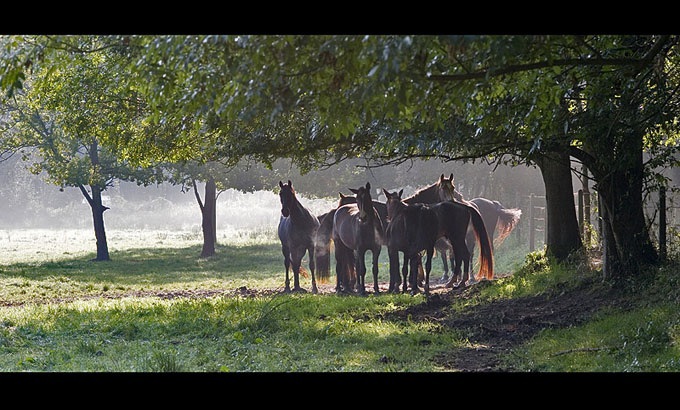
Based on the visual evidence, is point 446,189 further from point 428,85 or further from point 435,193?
point 428,85

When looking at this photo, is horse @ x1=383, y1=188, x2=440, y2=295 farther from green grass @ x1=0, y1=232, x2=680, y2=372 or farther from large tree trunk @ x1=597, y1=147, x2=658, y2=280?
large tree trunk @ x1=597, y1=147, x2=658, y2=280

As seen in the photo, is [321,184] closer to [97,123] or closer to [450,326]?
[97,123]

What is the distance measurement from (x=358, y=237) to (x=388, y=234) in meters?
0.67

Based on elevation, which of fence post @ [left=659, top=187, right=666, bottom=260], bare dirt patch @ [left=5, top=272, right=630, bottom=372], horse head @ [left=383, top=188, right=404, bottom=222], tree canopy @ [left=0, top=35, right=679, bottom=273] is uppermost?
tree canopy @ [left=0, top=35, right=679, bottom=273]

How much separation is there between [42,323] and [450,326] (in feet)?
18.9

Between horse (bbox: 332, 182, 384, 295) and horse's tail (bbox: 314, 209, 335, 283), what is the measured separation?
0.28 m

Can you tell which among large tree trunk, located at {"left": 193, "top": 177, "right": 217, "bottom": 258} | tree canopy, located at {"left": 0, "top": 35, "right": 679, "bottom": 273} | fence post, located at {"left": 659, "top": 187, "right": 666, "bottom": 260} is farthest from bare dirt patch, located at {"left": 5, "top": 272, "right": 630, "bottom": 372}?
large tree trunk, located at {"left": 193, "top": 177, "right": 217, "bottom": 258}

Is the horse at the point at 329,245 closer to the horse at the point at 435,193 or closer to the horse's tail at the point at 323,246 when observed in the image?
the horse's tail at the point at 323,246

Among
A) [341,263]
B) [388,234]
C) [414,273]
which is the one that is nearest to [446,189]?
[388,234]

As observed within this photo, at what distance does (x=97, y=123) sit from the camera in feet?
49.9

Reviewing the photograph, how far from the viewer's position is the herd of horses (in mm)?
15914

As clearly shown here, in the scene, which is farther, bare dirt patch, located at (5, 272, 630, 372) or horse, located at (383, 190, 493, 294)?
horse, located at (383, 190, 493, 294)
